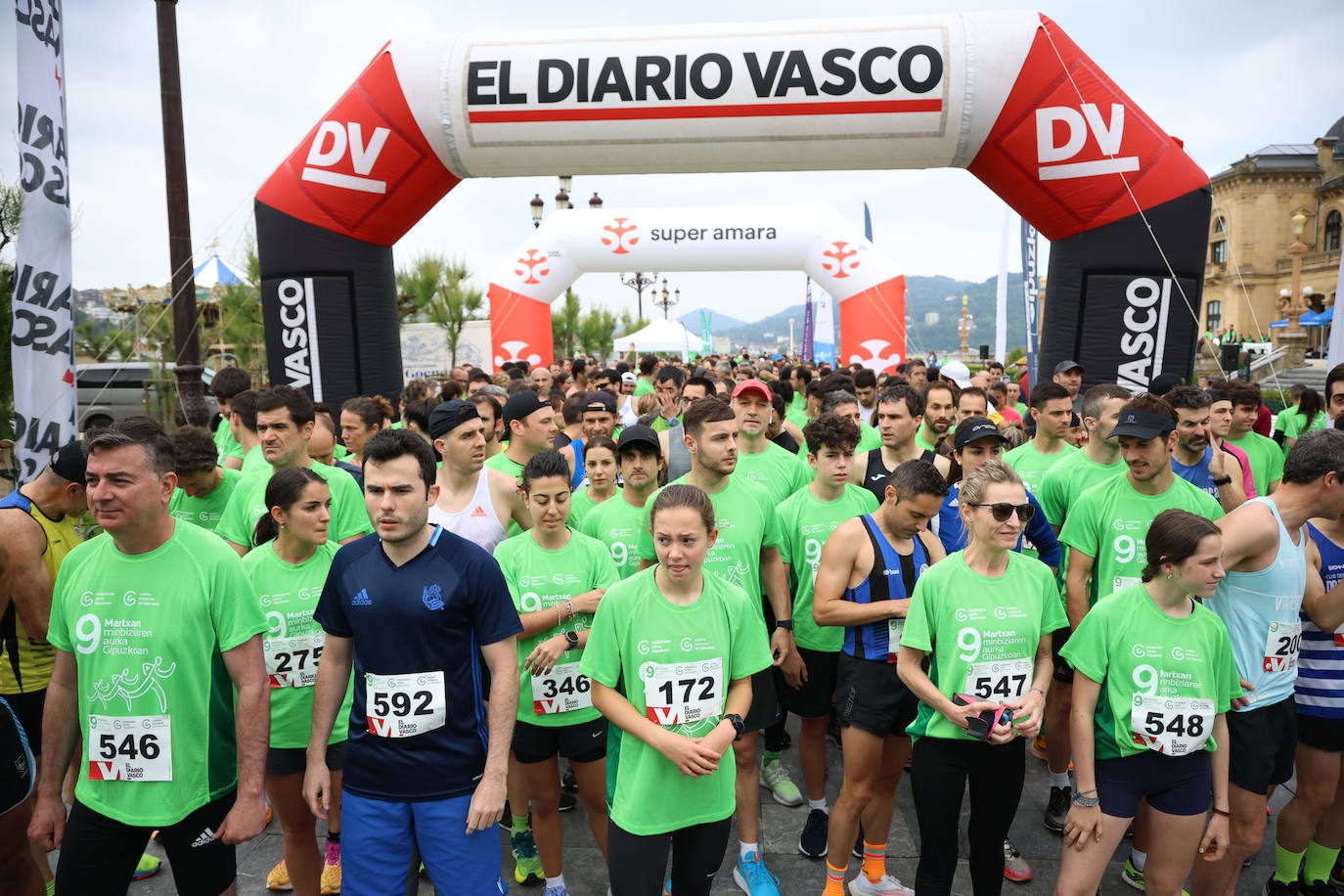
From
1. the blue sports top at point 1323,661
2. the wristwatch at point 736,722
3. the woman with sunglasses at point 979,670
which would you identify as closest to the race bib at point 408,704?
the wristwatch at point 736,722

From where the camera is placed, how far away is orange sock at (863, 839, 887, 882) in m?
3.42

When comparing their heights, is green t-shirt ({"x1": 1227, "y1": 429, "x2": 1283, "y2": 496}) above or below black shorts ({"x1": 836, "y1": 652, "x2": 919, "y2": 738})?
above

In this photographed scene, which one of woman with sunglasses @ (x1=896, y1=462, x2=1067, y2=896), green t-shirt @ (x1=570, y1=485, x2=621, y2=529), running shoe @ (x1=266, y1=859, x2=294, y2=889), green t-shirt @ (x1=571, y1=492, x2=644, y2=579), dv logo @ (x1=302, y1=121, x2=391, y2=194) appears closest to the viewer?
woman with sunglasses @ (x1=896, y1=462, x2=1067, y2=896)

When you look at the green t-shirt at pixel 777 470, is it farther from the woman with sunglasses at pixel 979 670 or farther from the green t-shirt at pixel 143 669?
the green t-shirt at pixel 143 669

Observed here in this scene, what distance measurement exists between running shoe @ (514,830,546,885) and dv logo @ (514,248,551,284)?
12.7 meters

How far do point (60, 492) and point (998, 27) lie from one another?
7.04 meters

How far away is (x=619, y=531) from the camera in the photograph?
13.0ft

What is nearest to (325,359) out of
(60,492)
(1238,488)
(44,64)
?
(44,64)

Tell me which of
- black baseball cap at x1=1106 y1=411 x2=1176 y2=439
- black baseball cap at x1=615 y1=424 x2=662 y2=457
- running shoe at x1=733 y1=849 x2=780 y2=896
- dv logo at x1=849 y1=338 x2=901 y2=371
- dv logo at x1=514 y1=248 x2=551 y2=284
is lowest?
running shoe at x1=733 y1=849 x2=780 y2=896

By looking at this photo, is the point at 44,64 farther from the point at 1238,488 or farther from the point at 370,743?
the point at 1238,488

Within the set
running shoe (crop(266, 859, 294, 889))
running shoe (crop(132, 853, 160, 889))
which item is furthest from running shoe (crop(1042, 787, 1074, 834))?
running shoe (crop(132, 853, 160, 889))

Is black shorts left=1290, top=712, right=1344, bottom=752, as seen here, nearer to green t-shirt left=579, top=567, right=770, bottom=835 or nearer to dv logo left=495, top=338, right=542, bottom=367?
green t-shirt left=579, top=567, right=770, bottom=835

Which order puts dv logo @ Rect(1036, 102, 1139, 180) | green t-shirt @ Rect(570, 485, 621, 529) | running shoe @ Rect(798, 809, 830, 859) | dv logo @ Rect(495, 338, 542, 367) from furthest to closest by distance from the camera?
1. dv logo @ Rect(495, 338, 542, 367)
2. dv logo @ Rect(1036, 102, 1139, 180)
3. green t-shirt @ Rect(570, 485, 621, 529)
4. running shoe @ Rect(798, 809, 830, 859)

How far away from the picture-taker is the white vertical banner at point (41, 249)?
4875mm
